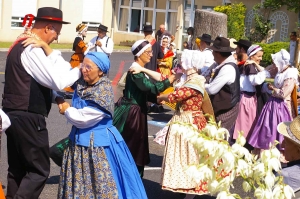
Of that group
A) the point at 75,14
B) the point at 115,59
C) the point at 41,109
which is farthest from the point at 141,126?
the point at 75,14

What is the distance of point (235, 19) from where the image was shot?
28156mm

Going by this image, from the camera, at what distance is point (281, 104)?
845cm

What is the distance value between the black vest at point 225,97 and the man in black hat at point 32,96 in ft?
7.89

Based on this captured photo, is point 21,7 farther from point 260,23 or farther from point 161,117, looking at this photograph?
point 161,117

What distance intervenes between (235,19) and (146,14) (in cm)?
760

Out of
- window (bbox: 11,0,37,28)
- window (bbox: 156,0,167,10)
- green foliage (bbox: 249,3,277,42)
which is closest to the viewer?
green foliage (bbox: 249,3,277,42)

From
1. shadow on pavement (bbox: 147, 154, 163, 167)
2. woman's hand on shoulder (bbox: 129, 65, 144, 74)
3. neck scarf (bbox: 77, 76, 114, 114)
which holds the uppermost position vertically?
woman's hand on shoulder (bbox: 129, 65, 144, 74)

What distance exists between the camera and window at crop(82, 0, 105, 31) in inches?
1266

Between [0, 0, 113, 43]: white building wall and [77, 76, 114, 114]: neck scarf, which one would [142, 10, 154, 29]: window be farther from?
[77, 76, 114, 114]: neck scarf

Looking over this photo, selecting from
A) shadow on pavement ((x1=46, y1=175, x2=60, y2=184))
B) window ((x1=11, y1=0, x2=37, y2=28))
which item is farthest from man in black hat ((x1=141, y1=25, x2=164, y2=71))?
window ((x1=11, y1=0, x2=37, y2=28))

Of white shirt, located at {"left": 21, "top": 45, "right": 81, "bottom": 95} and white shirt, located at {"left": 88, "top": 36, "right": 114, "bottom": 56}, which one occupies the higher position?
white shirt, located at {"left": 21, "top": 45, "right": 81, "bottom": 95}

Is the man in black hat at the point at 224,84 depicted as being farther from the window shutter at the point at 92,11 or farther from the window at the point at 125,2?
the window at the point at 125,2

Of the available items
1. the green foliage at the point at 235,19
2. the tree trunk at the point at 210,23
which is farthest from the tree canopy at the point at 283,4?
the tree trunk at the point at 210,23

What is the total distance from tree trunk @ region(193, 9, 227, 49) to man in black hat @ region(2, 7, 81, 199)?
6623mm
